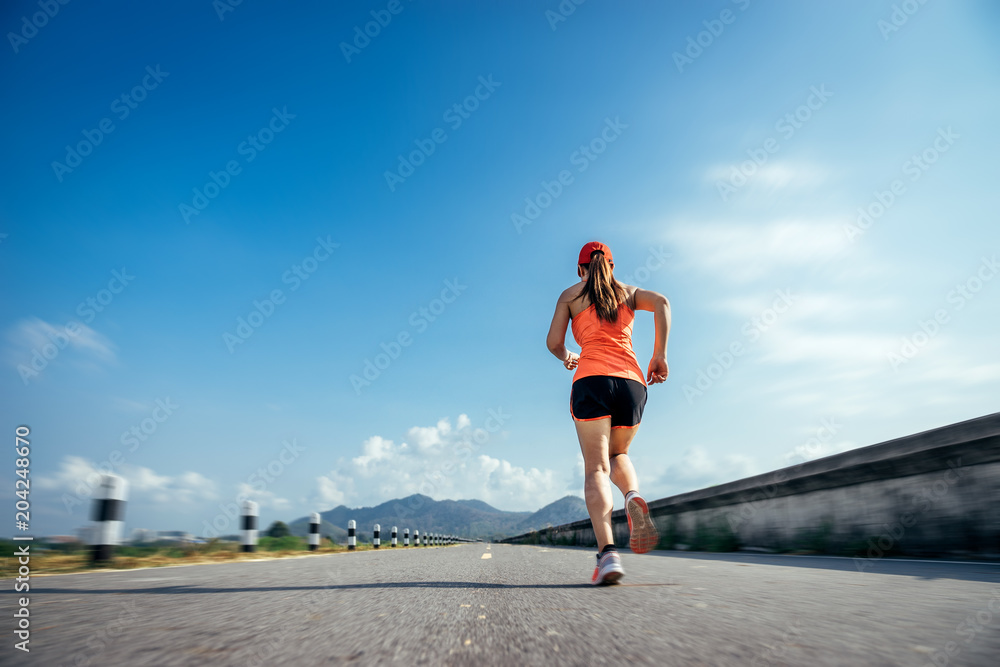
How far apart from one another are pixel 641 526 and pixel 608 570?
2.11 ft

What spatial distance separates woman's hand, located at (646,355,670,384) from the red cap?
76cm

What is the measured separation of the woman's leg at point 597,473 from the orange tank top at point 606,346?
1.12ft

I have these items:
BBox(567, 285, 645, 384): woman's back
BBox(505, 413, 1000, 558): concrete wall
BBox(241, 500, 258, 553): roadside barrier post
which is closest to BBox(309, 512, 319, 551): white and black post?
BBox(241, 500, 258, 553): roadside barrier post

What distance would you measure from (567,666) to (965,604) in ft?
5.95

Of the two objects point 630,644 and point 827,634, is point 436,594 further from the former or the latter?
point 827,634

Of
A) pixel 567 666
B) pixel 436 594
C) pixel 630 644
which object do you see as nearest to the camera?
pixel 567 666

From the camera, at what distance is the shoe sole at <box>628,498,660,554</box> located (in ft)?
11.8

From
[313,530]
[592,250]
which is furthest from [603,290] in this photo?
[313,530]

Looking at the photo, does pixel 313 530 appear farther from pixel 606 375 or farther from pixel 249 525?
pixel 606 375

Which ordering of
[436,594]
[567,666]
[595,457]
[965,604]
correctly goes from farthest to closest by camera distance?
1. [595,457]
2. [436,594]
3. [965,604]
4. [567,666]

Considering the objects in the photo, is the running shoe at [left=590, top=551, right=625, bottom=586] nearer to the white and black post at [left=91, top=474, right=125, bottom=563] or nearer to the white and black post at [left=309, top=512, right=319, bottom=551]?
the white and black post at [left=91, top=474, right=125, bottom=563]

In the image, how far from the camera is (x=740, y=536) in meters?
7.13

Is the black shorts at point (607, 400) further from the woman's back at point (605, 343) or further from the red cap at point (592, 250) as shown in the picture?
the red cap at point (592, 250)

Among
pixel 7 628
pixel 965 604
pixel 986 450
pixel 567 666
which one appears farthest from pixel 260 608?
pixel 986 450
